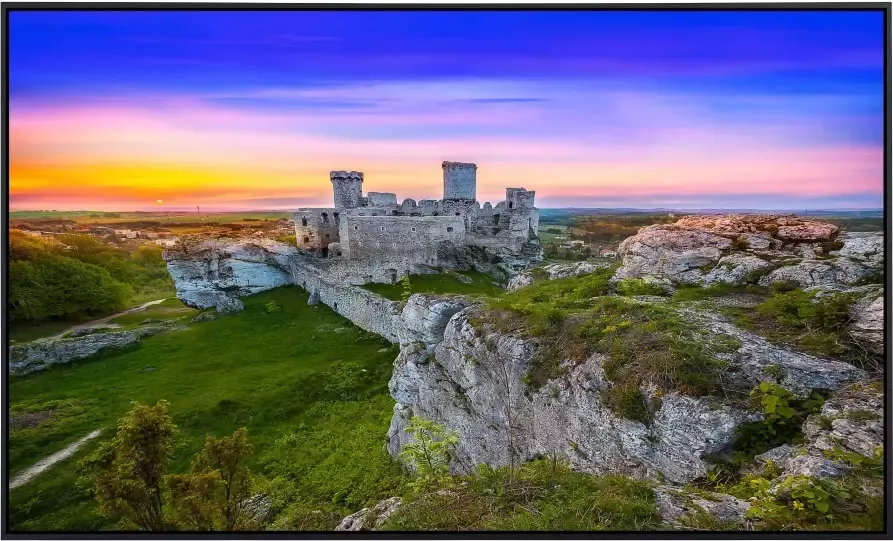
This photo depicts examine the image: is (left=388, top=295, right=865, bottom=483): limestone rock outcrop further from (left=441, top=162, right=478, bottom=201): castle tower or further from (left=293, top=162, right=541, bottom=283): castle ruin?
(left=441, top=162, right=478, bottom=201): castle tower

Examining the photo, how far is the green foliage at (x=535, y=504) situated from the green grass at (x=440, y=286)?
14.7 meters

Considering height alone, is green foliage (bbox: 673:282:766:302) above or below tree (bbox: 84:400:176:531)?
above

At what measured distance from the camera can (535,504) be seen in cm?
450

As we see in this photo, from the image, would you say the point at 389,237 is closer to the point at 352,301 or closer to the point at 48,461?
the point at 352,301

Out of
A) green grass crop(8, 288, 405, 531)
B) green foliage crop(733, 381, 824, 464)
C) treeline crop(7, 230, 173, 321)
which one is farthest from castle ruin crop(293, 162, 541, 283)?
green foliage crop(733, 381, 824, 464)

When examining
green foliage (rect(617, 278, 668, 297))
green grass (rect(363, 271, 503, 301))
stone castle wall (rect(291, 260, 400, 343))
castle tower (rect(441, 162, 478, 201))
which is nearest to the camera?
green foliage (rect(617, 278, 668, 297))

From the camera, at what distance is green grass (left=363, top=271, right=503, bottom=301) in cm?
2072

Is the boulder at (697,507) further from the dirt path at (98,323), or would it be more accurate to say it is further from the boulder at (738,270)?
the dirt path at (98,323)

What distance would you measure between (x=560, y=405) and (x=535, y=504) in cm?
146

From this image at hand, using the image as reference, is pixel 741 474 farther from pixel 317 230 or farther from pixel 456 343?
pixel 317 230

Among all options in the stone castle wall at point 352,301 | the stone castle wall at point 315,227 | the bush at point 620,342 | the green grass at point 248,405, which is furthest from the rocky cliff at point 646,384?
the stone castle wall at point 315,227

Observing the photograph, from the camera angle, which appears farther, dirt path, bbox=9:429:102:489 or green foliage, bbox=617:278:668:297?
dirt path, bbox=9:429:102:489

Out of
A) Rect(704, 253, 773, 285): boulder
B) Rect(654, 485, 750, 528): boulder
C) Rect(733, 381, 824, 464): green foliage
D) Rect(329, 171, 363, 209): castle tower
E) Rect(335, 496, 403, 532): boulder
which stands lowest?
Rect(335, 496, 403, 532): boulder

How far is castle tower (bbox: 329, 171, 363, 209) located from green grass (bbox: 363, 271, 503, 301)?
42.4 ft
